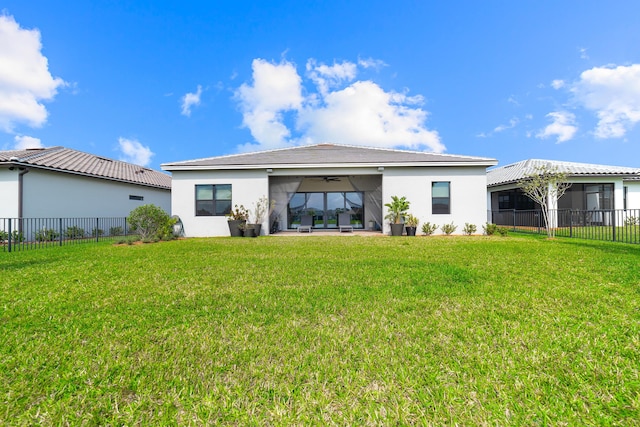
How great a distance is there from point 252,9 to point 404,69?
8.35m

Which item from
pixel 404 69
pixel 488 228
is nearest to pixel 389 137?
pixel 404 69

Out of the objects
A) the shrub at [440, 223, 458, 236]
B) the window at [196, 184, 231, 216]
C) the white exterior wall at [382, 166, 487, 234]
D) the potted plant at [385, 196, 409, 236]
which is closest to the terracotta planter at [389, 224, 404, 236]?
the potted plant at [385, 196, 409, 236]

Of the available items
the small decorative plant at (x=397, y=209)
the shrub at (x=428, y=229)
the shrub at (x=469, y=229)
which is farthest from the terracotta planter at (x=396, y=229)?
the shrub at (x=469, y=229)

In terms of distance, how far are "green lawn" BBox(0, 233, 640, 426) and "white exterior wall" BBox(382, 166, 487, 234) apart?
811 centimetres

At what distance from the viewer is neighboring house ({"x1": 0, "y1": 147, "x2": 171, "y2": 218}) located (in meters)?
11.9

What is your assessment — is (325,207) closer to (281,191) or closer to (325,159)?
(281,191)

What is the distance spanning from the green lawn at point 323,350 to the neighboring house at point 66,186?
Answer: 10.5 meters

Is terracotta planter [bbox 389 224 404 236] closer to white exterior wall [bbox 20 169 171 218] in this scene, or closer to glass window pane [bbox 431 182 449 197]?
glass window pane [bbox 431 182 449 197]

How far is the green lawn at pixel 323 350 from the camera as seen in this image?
1.76 meters

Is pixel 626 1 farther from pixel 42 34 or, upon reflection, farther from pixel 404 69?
pixel 42 34

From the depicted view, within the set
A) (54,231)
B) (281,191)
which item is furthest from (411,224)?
(54,231)

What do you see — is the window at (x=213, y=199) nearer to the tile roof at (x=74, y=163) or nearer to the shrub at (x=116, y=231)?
the shrub at (x=116, y=231)

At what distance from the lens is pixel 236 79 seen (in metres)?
15.8

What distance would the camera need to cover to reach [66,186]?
13758 millimetres
